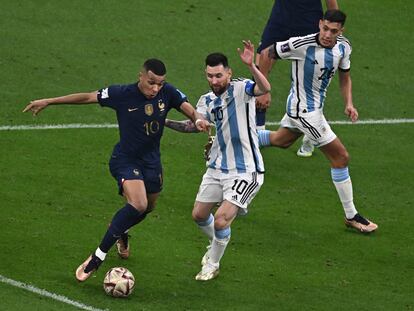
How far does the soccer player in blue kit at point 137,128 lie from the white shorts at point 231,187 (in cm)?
58

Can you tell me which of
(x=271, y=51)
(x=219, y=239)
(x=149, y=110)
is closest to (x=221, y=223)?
(x=219, y=239)

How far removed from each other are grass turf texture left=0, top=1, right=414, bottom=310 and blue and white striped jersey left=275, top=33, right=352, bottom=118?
57.8 inches

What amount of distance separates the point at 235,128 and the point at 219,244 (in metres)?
1.31

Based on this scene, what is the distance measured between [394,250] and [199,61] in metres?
7.25

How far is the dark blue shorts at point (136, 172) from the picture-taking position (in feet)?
46.3

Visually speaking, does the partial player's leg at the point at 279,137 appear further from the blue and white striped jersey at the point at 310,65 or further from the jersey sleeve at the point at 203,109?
the jersey sleeve at the point at 203,109

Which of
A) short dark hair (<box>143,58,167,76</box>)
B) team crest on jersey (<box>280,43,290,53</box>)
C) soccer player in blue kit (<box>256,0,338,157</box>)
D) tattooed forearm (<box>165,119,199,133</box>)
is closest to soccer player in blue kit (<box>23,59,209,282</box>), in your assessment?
short dark hair (<box>143,58,167,76</box>)

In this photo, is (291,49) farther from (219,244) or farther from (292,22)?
(219,244)

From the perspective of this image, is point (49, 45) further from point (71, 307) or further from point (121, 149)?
point (71, 307)

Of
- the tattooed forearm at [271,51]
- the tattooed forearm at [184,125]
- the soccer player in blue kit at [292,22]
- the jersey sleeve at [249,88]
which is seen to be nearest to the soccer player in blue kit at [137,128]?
the tattooed forearm at [184,125]

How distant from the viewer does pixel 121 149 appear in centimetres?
1430

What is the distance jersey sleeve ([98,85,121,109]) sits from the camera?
1423 cm

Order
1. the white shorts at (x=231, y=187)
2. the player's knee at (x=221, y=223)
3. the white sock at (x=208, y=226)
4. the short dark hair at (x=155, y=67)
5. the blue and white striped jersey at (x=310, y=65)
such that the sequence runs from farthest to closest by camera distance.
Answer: the blue and white striped jersey at (x=310, y=65) → the white sock at (x=208, y=226) → the white shorts at (x=231, y=187) → the player's knee at (x=221, y=223) → the short dark hair at (x=155, y=67)

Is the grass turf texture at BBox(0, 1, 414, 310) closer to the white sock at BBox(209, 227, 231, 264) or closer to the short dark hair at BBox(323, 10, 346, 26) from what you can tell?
the white sock at BBox(209, 227, 231, 264)
